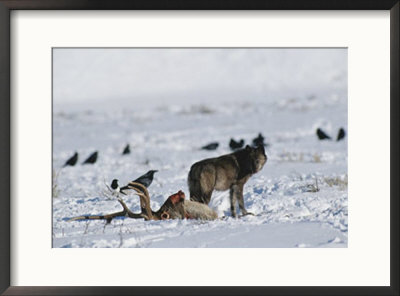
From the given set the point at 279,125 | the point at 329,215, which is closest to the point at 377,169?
the point at 329,215

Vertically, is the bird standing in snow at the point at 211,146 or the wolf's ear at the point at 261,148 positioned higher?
the bird standing in snow at the point at 211,146

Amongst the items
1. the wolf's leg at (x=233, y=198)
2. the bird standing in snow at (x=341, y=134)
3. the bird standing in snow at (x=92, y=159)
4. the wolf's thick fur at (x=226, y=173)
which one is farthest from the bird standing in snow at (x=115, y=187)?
the bird standing in snow at (x=341, y=134)

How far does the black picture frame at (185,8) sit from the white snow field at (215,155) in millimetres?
352

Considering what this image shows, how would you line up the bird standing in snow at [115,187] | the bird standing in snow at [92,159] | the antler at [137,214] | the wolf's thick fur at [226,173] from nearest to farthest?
the antler at [137,214] → the wolf's thick fur at [226,173] → the bird standing in snow at [115,187] → the bird standing in snow at [92,159]

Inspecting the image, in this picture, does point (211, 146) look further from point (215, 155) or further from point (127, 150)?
point (127, 150)

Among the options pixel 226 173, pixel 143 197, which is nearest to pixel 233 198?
pixel 226 173

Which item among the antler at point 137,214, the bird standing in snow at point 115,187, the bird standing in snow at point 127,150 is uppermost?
the bird standing in snow at point 127,150

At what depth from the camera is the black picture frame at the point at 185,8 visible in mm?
4578

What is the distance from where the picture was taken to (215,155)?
5406 millimetres

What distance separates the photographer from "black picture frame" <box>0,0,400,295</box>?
15.0 ft

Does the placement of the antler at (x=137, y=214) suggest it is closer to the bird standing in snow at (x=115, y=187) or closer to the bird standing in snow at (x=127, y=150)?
the bird standing in snow at (x=115, y=187)

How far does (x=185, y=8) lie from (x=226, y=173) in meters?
1.43

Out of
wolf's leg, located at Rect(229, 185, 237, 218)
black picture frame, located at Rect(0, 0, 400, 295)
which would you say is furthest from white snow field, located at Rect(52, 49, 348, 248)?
black picture frame, located at Rect(0, 0, 400, 295)

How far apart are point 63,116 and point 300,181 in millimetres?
2565
